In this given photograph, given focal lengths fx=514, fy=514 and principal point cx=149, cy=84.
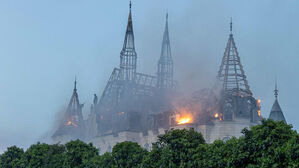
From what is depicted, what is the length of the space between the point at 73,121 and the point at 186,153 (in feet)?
343

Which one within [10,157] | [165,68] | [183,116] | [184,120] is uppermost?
[165,68]

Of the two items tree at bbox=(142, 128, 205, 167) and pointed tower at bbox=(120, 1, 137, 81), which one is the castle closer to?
pointed tower at bbox=(120, 1, 137, 81)

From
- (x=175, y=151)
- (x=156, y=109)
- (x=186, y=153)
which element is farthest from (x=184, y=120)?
(x=186, y=153)

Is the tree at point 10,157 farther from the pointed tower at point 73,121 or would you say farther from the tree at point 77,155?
the pointed tower at point 73,121

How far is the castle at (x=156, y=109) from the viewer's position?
11719cm

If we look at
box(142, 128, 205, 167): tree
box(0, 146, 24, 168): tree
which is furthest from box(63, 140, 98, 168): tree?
box(142, 128, 205, 167): tree

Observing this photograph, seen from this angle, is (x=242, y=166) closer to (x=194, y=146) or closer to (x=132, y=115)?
(x=194, y=146)

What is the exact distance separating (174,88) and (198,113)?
3869cm

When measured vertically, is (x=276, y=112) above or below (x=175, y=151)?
above

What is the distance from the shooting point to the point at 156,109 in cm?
13975

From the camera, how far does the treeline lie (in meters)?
47.5

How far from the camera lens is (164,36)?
162 metres

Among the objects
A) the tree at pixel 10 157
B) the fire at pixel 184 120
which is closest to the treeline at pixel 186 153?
the tree at pixel 10 157

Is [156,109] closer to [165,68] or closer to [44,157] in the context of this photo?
[165,68]
